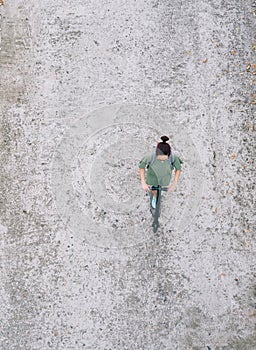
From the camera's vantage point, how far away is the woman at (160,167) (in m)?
4.58

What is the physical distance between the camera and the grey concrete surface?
547cm

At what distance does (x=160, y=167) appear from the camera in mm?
4832

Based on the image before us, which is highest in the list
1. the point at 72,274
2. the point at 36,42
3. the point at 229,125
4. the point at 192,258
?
the point at 36,42

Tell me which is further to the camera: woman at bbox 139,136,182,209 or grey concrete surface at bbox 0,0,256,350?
grey concrete surface at bbox 0,0,256,350

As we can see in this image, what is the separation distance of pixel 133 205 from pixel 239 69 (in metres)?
2.42

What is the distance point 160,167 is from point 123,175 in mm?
965

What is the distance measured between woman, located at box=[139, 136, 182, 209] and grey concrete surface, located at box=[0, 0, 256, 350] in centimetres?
70

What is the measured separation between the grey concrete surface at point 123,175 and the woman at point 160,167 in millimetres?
704

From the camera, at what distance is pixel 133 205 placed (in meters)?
5.66

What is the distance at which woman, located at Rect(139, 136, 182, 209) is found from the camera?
4582 millimetres

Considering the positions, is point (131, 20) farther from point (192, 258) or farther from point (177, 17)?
point (192, 258)

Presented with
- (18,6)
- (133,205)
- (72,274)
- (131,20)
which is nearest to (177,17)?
(131,20)

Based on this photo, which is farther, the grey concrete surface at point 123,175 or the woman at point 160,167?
the grey concrete surface at point 123,175

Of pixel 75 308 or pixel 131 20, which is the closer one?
pixel 75 308
